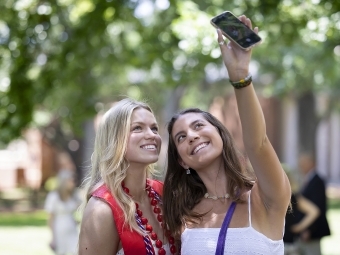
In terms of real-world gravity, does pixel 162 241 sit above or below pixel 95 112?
above

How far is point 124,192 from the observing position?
12.4ft

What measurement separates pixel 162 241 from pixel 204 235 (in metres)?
0.46

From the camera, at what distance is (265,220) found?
10.8ft

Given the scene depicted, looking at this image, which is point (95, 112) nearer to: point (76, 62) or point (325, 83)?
point (76, 62)

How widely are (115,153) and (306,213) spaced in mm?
5398

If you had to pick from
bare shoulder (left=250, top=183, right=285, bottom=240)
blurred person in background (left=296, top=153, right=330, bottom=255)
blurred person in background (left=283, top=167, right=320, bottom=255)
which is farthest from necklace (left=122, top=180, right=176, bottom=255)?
blurred person in background (left=296, top=153, right=330, bottom=255)

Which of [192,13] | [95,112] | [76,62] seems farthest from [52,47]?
[192,13]

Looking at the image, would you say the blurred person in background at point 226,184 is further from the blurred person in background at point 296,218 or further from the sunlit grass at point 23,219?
the sunlit grass at point 23,219

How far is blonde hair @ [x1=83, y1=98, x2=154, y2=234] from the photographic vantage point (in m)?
3.70

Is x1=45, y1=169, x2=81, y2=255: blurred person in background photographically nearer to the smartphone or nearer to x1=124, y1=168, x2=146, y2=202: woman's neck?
x1=124, y1=168, x2=146, y2=202: woman's neck

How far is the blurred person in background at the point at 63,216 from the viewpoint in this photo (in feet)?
31.1

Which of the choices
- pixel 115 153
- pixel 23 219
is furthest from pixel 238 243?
pixel 23 219

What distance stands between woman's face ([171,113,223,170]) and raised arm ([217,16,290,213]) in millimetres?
341

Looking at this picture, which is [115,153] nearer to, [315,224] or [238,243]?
[238,243]
